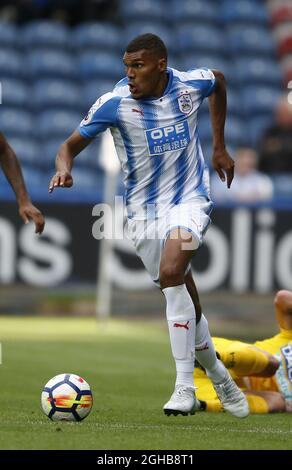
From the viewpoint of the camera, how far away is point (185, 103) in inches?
270

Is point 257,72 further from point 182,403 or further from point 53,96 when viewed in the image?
point 182,403

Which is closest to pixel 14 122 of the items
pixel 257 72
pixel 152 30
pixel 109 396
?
pixel 152 30

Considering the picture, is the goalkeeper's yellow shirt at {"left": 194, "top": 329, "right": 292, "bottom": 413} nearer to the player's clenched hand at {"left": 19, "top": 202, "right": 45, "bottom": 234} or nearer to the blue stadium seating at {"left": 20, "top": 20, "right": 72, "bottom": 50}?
the player's clenched hand at {"left": 19, "top": 202, "right": 45, "bottom": 234}

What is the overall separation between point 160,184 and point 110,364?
342 centimetres

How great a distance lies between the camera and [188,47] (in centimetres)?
1969

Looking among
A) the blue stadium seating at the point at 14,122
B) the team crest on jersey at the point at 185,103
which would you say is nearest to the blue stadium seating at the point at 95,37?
the blue stadium seating at the point at 14,122

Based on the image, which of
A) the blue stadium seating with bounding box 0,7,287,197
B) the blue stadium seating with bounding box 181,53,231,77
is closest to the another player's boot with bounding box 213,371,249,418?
the blue stadium seating with bounding box 0,7,287,197

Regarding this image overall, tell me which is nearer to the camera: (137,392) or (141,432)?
(141,432)

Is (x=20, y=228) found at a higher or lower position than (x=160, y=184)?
lower

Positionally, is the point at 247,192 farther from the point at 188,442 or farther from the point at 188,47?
the point at 188,442

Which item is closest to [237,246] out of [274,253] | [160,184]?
[274,253]

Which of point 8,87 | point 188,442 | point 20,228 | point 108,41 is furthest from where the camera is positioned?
point 108,41

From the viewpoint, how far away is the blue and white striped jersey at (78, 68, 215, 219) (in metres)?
6.67

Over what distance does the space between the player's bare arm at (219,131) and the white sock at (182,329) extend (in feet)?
3.57
